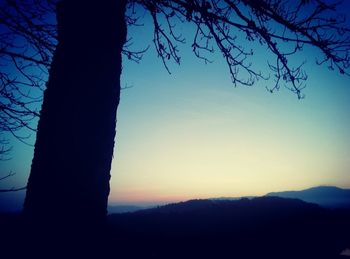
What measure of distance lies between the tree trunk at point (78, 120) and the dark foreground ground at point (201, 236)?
17 centimetres

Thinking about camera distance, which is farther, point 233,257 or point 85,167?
point 233,257

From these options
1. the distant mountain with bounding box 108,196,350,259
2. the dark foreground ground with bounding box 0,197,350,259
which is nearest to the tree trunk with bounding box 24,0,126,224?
the dark foreground ground with bounding box 0,197,350,259

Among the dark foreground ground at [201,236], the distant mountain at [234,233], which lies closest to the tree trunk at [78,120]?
the dark foreground ground at [201,236]

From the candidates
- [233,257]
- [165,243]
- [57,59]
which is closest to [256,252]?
[233,257]

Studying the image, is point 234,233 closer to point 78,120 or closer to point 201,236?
point 201,236

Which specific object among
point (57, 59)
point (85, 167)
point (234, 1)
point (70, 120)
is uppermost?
point (234, 1)

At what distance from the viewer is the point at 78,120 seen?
212cm

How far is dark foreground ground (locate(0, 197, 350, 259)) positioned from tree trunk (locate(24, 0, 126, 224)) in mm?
170

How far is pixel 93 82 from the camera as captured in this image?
2229 millimetres

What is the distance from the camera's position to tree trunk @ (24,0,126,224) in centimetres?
202

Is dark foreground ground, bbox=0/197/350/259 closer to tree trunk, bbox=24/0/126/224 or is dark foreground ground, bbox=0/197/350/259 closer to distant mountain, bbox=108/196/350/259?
distant mountain, bbox=108/196/350/259

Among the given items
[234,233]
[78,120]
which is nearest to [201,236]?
[234,233]

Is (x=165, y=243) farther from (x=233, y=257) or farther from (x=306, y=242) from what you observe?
(x=306, y=242)

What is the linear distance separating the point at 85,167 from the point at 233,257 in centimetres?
351
